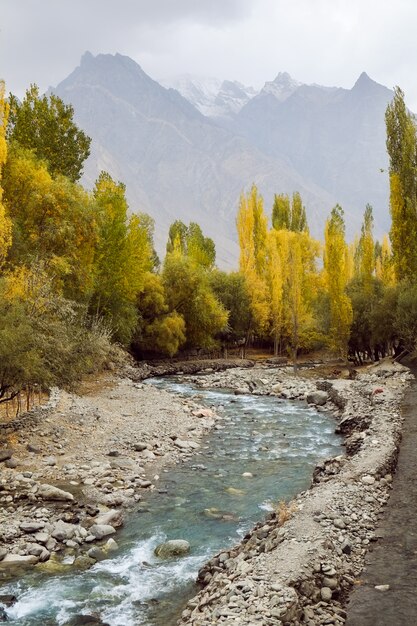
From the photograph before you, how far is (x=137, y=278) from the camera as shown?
39.8m

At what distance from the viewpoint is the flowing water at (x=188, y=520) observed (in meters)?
9.27

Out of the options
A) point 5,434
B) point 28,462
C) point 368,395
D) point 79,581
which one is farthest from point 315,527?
point 368,395

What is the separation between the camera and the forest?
17.9m

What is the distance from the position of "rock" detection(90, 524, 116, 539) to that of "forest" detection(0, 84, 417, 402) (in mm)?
5149

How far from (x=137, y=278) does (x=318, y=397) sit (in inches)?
676

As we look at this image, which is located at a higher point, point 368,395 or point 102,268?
point 102,268

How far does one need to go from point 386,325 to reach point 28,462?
3150 centimetres

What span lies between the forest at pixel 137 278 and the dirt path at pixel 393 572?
10442 millimetres

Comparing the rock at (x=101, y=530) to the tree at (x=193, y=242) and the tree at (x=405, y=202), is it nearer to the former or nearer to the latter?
the tree at (x=405, y=202)

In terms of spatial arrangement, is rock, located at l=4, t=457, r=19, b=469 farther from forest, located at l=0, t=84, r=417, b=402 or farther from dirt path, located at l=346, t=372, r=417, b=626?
dirt path, located at l=346, t=372, r=417, b=626

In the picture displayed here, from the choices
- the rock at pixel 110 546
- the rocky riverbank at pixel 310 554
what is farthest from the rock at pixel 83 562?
the rocky riverbank at pixel 310 554

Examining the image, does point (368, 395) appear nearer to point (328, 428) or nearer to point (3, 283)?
point (328, 428)

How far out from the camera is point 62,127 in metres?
33.1

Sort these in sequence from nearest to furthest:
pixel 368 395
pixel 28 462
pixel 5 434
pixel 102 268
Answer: pixel 28 462
pixel 5 434
pixel 368 395
pixel 102 268
